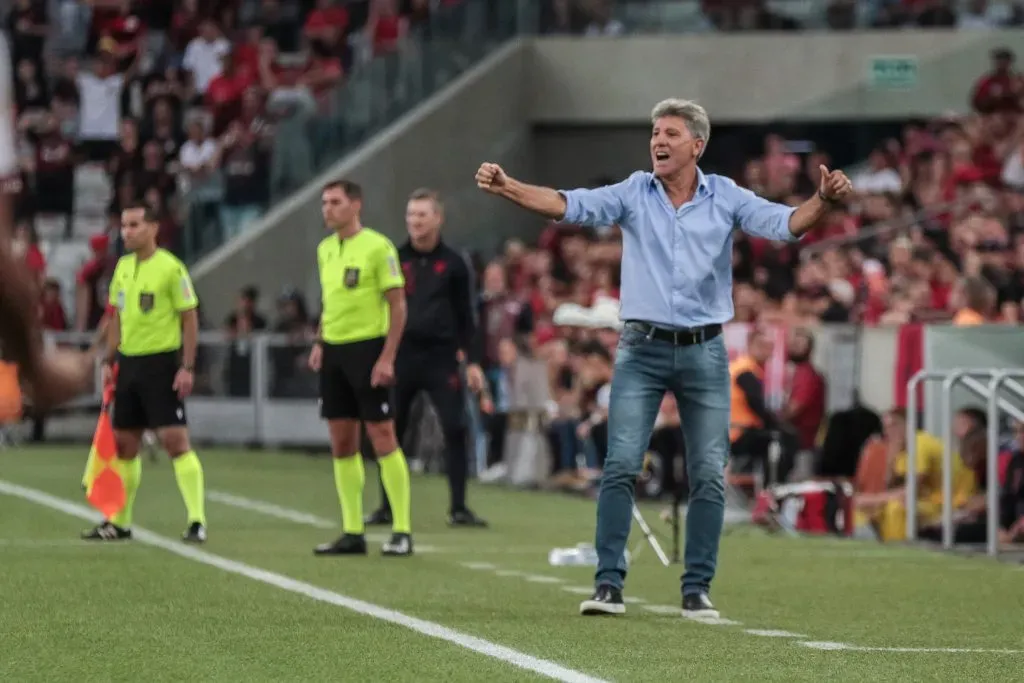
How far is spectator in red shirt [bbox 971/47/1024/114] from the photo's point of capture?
27938 mm

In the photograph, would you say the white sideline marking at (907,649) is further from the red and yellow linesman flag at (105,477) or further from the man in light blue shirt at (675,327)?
the red and yellow linesman flag at (105,477)

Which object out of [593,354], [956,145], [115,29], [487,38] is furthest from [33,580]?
[115,29]

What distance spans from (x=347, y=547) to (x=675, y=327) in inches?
159

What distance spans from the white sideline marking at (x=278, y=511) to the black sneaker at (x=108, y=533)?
1.51 metres

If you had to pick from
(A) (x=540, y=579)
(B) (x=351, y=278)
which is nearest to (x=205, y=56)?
(B) (x=351, y=278)

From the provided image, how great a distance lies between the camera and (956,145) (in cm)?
2667

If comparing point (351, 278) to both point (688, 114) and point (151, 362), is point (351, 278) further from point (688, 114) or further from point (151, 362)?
point (688, 114)

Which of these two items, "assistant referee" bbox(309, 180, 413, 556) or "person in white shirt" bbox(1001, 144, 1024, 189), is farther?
"person in white shirt" bbox(1001, 144, 1024, 189)

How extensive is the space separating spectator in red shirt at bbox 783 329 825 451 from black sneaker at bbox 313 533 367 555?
6.91m

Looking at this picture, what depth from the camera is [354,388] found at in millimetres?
14688

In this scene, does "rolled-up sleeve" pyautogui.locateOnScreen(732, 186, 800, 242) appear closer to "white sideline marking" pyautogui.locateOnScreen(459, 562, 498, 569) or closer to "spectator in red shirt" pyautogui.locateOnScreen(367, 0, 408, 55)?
"white sideline marking" pyautogui.locateOnScreen(459, 562, 498, 569)

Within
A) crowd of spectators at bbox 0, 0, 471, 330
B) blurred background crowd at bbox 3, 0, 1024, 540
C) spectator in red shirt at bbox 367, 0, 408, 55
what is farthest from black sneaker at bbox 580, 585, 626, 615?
spectator in red shirt at bbox 367, 0, 408, 55

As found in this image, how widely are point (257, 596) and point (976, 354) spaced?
24.1 ft

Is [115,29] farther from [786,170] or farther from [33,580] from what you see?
[33,580]
